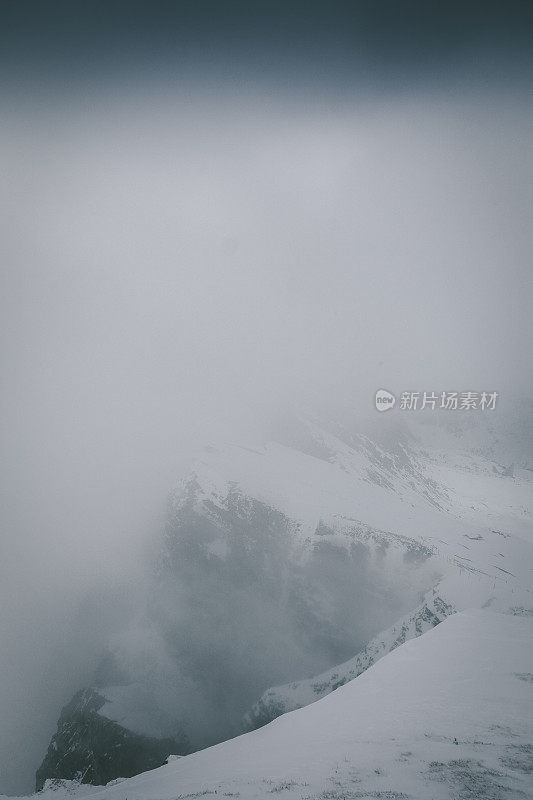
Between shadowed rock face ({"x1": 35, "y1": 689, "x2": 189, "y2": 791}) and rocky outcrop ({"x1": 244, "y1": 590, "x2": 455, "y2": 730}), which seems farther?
rocky outcrop ({"x1": 244, "y1": 590, "x2": 455, "y2": 730})

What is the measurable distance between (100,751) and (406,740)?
56424 mm

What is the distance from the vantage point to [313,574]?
5812cm

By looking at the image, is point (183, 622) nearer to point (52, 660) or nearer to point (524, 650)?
point (52, 660)

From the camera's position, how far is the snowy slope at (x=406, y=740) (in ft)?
34.4

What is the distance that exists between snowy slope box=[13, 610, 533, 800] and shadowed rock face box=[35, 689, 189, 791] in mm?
33196

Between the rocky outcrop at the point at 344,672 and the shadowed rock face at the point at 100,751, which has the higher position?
the rocky outcrop at the point at 344,672

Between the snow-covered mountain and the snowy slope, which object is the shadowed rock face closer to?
the snow-covered mountain

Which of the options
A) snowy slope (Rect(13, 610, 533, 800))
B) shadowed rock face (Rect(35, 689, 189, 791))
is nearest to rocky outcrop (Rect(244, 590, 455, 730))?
shadowed rock face (Rect(35, 689, 189, 791))

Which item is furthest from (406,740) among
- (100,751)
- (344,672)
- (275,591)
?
(100,751)

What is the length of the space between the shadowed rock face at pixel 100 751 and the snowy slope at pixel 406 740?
33.2 m

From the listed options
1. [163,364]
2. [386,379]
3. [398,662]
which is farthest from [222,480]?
[386,379]

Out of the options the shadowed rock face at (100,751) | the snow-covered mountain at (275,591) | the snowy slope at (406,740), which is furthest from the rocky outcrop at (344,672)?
the snowy slope at (406,740)

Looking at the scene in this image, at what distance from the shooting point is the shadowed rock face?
45.5 m

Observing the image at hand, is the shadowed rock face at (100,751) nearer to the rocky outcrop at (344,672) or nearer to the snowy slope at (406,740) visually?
the rocky outcrop at (344,672)
